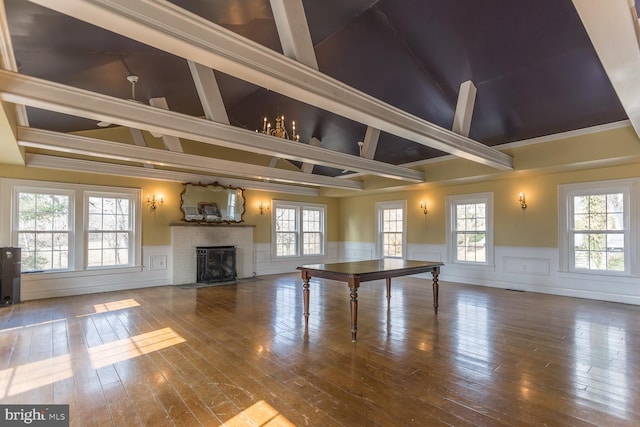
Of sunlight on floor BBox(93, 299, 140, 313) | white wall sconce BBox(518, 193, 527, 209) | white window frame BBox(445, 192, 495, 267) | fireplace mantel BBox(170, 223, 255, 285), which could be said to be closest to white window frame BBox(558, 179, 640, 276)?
white wall sconce BBox(518, 193, 527, 209)

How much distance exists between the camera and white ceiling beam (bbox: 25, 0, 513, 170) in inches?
68.9

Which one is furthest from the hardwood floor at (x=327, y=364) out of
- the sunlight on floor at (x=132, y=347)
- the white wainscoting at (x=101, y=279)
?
the white wainscoting at (x=101, y=279)

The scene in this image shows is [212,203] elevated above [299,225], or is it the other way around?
[212,203]

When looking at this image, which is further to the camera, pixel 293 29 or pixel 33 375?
pixel 33 375

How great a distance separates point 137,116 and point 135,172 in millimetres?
3833

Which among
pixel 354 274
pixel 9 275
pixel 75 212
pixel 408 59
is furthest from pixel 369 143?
pixel 9 275

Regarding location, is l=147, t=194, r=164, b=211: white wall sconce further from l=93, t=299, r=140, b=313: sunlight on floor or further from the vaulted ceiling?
l=93, t=299, r=140, b=313: sunlight on floor

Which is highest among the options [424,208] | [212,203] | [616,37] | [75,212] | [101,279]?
[616,37]

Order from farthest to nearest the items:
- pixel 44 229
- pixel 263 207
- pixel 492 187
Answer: pixel 263 207 < pixel 492 187 < pixel 44 229

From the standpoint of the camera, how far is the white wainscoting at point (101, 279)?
589cm

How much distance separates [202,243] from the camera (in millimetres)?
7789

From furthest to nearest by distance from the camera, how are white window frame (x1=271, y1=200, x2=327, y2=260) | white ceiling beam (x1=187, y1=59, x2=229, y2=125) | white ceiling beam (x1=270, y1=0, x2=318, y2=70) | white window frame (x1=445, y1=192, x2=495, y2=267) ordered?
white window frame (x1=271, y1=200, x2=327, y2=260)
white window frame (x1=445, y1=192, x2=495, y2=267)
white ceiling beam (x1=187, y1=59, x2=229, y2=125)
white ceiling beam (x1=270, y1=0, x2=318, y2=70)

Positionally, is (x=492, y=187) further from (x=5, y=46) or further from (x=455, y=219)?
(x=5, y=46)

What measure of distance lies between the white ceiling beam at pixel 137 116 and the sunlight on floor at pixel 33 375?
229cm
